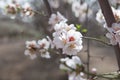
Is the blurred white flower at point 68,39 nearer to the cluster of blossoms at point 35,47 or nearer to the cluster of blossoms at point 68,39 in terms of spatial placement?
the cluster of blossoms at point 68,39

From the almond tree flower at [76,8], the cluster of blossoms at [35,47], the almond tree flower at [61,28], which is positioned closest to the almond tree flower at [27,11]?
the cluster of blossoms at [35,47]

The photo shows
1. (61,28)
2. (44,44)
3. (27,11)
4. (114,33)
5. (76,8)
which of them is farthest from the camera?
(76,8)

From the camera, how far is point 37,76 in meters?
8.98

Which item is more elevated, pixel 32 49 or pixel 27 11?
pixel 27 11

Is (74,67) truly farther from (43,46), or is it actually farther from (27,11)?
(27,11)

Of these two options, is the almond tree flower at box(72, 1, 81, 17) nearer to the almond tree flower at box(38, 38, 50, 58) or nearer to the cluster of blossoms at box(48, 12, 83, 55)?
the almond tree flower at box(38, 38, 50, 58)

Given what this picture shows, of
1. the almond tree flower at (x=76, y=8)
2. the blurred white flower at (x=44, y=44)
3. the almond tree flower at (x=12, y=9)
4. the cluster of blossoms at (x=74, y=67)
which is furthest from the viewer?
the almond tree flower at (x=76, y=8)

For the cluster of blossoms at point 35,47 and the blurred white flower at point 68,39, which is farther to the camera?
the cluster of blossoms at point 35,47

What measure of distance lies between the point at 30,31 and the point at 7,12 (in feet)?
37.5

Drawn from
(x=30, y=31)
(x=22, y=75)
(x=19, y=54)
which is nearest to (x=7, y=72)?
(x=22, y=75)

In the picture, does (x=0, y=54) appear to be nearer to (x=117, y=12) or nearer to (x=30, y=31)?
(x=30, y=31)

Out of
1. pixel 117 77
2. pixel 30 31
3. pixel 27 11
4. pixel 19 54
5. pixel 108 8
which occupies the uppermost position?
pixel 30 31

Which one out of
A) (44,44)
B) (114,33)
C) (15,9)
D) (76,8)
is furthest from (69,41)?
(76,8)

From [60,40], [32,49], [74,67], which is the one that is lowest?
[74,67]
